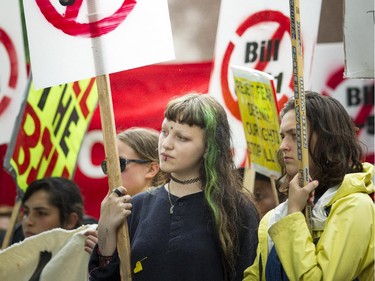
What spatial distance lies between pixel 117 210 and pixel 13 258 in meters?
1.02

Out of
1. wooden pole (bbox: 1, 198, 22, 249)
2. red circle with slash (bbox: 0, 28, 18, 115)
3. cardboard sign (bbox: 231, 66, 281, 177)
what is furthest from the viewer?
red circle with slash (bbox: 0, 28, 18, 115)

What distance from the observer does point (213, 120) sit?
13.8 feet

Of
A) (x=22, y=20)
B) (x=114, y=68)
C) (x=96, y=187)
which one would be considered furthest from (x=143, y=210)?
(x=22, y=20)

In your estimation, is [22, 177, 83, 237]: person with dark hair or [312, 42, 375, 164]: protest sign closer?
[22, 177, 83, 237]: person with dark hair

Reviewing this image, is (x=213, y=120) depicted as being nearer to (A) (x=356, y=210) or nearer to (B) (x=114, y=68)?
(B) (x=114, y=68)

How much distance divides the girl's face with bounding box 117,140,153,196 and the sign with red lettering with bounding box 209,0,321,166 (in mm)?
1246

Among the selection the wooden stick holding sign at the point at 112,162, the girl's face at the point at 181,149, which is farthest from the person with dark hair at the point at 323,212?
the wooden stick holding sign at the point at 112,162

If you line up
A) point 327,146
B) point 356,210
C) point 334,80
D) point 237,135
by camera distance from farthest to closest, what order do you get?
point 334,80 < point 237,135 < point 327,146 < point 356,210

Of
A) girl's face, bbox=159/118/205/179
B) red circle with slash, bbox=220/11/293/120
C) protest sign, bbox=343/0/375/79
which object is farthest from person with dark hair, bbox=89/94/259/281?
red circle with slash, bbox=220/11/293/120

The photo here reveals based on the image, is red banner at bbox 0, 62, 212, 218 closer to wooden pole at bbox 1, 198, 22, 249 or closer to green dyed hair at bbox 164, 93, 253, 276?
green dyed hair at bbox 164, 93, 253, 276

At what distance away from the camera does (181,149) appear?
163 inches

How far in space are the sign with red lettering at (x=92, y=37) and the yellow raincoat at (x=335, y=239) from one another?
876 mm

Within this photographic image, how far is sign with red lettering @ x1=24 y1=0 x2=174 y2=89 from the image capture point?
4.23 metres

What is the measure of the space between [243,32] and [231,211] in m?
2.35
